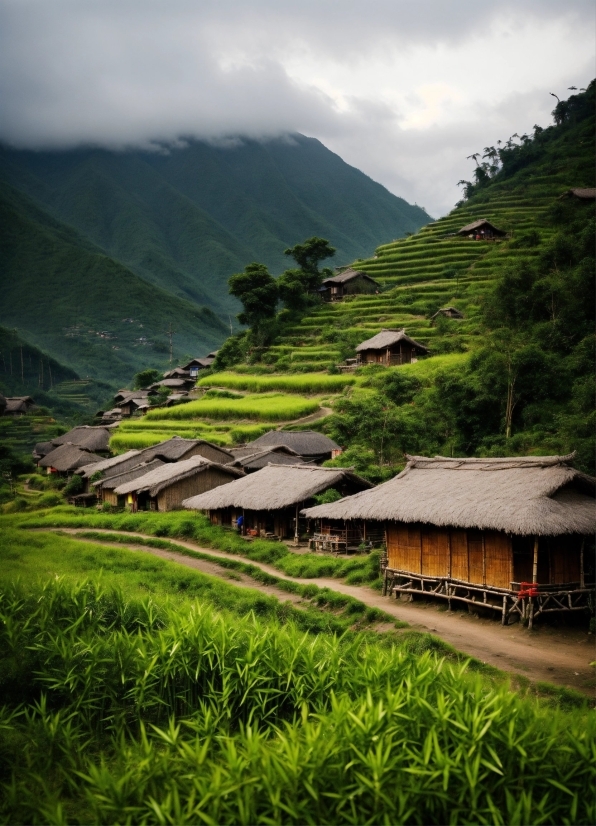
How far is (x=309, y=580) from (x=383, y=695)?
38.3ft

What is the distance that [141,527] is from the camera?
2736 cm

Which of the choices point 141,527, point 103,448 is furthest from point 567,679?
point 103,448

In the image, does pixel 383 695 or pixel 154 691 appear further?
pixel 154 691

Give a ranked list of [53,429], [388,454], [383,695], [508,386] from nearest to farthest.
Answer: [383,695] < [508,386] < [388,454] < [53,429]

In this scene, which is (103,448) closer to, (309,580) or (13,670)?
(309,580)

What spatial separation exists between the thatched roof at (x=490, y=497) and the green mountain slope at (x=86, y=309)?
67.1 metres

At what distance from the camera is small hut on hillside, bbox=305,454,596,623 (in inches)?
537

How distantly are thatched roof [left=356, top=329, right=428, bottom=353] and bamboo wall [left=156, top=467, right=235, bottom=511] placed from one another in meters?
14.5

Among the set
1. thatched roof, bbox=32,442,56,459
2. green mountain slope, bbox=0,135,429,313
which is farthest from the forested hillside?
green mountain slope, bbox=0,135,429,313

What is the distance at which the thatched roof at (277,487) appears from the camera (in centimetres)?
2327

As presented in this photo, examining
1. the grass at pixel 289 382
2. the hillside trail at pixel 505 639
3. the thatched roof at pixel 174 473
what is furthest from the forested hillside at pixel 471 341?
the hillside trail at pixel 505 639

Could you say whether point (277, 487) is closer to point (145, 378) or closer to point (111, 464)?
point (111, 464)

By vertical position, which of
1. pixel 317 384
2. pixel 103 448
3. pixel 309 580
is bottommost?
pixel 309 580

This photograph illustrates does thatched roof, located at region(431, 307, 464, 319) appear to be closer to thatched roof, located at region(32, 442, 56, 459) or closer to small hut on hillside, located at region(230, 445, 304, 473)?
small hut on hillside, located at region(230, 445, 304, 473)
